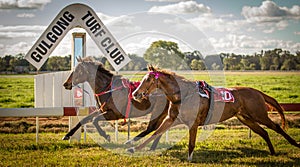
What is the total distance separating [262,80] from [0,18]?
709 inches

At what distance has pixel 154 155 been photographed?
315 inches

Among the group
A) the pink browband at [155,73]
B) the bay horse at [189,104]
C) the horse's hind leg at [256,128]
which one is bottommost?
the horse's hind leg at [256,128]

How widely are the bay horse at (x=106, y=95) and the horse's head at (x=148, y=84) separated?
4.54 feet

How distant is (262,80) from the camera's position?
1101 inches

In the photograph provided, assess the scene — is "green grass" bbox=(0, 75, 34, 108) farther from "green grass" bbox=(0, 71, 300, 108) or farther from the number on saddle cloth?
the number on saddle cloth

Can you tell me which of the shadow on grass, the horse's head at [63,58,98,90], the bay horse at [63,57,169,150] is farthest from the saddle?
the horse's head at [63,58,98,90]

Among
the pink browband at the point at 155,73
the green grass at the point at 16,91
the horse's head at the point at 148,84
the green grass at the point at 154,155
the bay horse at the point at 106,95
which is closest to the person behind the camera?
the horse's head at the point at 148,84

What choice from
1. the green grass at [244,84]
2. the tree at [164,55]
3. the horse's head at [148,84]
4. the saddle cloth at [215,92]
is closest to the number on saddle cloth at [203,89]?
the saddle cloth at [215,92]

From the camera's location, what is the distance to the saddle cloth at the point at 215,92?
7.47 metres

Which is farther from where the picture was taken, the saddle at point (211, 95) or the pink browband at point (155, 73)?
the saddle at point (211, 95)

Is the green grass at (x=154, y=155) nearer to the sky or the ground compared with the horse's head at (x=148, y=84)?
nearer to the ground

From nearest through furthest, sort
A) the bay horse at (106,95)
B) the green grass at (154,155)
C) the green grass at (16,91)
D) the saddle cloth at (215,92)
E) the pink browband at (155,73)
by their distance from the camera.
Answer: the pink browband at (155,73)
the green grass at (154,155)
the saddle cloth at (215,92)
the bay horse at (106,95)
the green grass at (16,91)

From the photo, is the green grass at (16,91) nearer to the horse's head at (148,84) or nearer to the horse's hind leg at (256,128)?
the horse's head at (148,84)

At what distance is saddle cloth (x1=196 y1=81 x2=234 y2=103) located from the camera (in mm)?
7466
